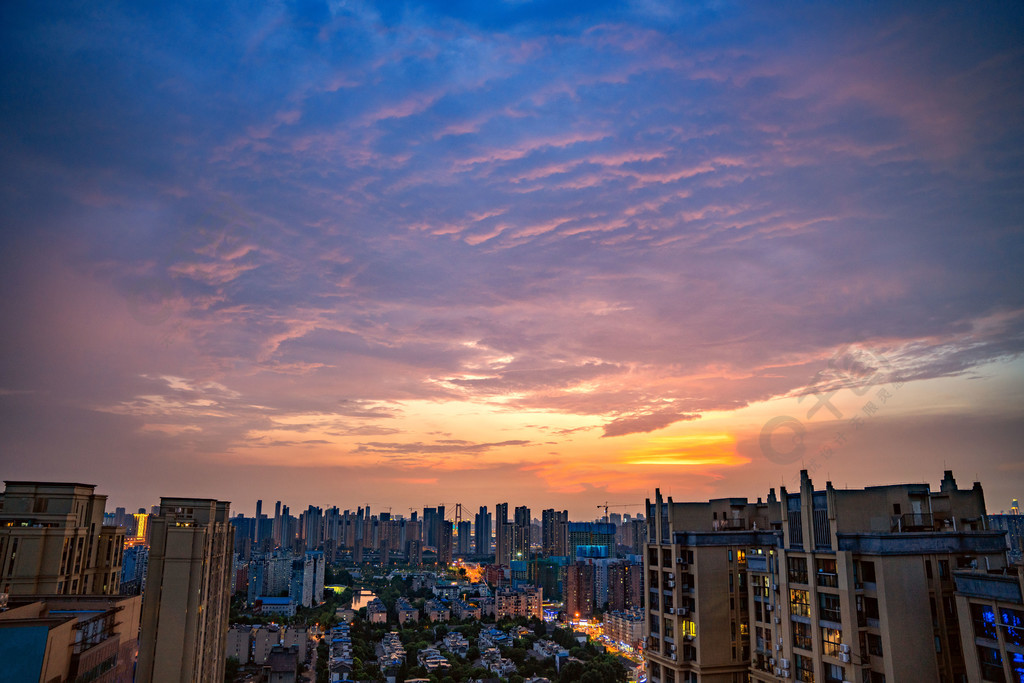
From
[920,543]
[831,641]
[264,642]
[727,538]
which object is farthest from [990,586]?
[264,642]

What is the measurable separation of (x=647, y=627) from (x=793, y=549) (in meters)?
5.67

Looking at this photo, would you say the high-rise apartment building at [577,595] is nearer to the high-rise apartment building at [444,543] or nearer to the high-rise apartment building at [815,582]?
the high-rise apartment building at [815,582]

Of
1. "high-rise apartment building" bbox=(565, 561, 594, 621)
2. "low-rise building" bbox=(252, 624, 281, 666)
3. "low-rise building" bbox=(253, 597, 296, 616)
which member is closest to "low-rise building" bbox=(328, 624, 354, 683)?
"low-rise building" bbox=(252, 624, 281, 666)

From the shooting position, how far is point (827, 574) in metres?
11.6

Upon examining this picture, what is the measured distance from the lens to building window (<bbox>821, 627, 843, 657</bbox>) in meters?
11.2

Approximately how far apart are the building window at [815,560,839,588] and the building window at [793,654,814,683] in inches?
64.6

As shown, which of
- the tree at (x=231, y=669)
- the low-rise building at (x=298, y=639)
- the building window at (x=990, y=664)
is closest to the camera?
the building window at (x=990, y=664)

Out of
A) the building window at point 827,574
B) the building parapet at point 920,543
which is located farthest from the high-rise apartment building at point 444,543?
the building parapet at point 920,543

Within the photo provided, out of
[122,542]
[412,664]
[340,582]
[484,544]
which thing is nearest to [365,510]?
[484,544]

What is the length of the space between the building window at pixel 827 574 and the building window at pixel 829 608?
205 mm

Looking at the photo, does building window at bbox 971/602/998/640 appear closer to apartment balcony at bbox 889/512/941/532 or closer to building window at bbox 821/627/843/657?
building window at bbox 821/627/843/657

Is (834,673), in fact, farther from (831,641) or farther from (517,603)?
(517,603)

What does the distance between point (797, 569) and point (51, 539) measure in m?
17.9

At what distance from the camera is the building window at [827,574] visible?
11461 millimetres
